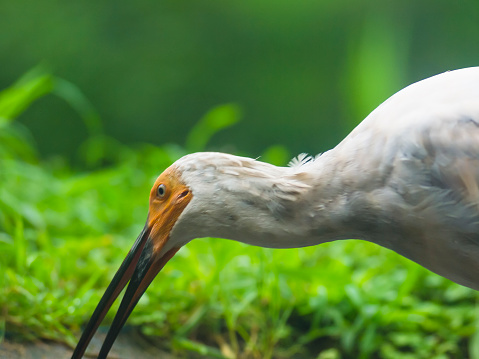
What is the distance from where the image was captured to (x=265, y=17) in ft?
22.6

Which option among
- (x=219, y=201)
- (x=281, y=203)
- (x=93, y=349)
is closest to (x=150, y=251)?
(x=219, y=201)

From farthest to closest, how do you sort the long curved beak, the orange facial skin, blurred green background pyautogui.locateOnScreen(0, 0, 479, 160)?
1. blurred green background pyautogui.locateOnScreen(0, 0, 479, 160)
2. the long curved beak
3. the orange facial skin

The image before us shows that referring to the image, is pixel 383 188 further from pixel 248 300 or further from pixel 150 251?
pixel 248 300

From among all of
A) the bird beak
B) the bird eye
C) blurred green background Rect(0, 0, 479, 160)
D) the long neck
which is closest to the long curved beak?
the bird beak

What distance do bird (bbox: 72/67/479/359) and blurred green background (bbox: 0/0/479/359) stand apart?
2.74ft

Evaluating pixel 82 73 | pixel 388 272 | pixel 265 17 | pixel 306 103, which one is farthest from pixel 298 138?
pixel 388 272

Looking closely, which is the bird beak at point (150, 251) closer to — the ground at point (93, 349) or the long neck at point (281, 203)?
the long neck at point (281, 203)

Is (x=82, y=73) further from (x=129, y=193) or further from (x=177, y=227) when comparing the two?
(x=177, y=227)

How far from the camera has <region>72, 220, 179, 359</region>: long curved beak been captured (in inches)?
71.6

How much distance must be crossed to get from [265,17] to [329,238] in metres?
5.61

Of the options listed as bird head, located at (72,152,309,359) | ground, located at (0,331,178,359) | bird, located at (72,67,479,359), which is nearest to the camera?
bird, located at (72,67,479,359)

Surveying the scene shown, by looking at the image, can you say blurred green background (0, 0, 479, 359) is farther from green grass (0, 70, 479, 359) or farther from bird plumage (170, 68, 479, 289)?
bird plumage (170, 68, 479, 289)

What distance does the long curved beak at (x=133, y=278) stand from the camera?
1819mm

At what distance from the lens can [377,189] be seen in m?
Result: 1.52
